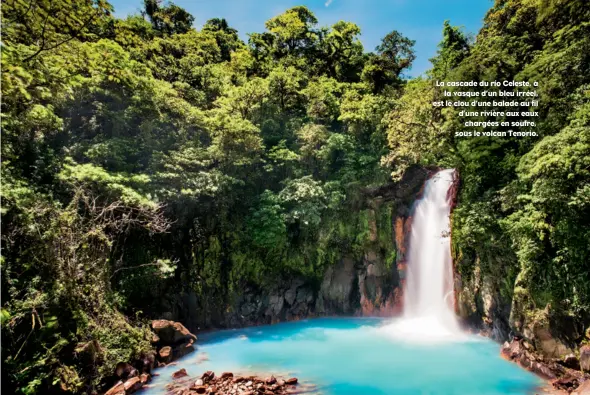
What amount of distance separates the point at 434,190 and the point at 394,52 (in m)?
13.7

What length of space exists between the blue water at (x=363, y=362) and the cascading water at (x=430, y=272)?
1539mm

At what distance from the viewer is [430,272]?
16.7 meters

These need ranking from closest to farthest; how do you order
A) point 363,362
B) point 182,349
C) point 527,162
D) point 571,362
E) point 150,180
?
1. point 571,362
2. point 527,162
3. point 363,362
4. point 182,349
5. point 150,180

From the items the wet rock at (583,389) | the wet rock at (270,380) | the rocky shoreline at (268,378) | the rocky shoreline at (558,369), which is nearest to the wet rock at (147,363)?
the rocky shoreline at (268,378)

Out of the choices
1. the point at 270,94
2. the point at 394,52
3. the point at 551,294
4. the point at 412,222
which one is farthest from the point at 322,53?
the point at 551,294

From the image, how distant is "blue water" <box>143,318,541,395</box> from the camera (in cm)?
951

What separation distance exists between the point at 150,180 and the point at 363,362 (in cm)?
1040

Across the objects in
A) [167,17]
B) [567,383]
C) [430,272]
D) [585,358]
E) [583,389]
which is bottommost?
[567,383]

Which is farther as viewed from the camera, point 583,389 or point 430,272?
point 430,272

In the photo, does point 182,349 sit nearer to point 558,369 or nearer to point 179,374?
point 179,374

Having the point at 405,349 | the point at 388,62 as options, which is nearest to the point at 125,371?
the point at 405,349

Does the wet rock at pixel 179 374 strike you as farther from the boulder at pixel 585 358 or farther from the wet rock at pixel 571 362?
the boulder at pixel 585 358

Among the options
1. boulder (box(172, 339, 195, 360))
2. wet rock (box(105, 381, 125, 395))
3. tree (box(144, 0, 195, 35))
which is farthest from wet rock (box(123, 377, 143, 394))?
tree (box(144, 0, 195, 35))

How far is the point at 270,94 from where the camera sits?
2020 centimetres
